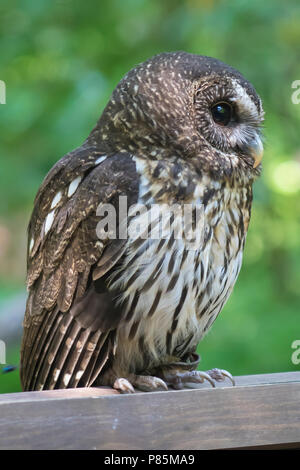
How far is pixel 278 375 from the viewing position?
258 centimetres

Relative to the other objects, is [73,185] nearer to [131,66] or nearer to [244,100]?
[244,100]

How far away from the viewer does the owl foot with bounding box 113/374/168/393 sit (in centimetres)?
252

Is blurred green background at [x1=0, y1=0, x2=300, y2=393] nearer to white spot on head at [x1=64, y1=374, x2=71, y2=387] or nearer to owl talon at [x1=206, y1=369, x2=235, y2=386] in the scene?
owl talon at [x1=206, y1=369, x2=235, y2=386]

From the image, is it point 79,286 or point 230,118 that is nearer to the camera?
point 79,286

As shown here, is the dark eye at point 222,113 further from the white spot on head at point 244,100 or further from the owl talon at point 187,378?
the owl talon at point 187,378

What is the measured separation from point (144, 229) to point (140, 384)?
1.97 ft

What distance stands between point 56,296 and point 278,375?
34.2 inches

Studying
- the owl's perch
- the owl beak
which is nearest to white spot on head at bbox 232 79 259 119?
the owl beak

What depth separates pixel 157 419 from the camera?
77.3 inches

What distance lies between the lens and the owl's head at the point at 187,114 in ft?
8.49

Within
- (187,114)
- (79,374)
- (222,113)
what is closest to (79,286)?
(79,374)
